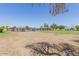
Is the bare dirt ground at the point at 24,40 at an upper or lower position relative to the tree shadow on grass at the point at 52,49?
upper

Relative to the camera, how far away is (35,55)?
3309 millimetres

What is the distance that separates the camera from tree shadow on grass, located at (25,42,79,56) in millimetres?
3311

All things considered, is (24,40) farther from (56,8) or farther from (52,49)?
(56,8)

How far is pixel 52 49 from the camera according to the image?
131 inches

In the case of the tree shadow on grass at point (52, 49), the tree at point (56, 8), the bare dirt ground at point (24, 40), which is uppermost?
the tree at point (56, 8)

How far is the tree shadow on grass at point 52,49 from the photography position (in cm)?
331

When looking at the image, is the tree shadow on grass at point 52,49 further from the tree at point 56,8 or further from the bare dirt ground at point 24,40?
the tree at point 56,8

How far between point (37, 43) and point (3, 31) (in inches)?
11.6

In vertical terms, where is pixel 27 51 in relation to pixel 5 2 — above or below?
below

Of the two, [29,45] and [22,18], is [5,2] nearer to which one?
[22,18]

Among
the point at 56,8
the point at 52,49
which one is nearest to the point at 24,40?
the point at 52,49

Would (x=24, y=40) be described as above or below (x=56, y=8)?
below

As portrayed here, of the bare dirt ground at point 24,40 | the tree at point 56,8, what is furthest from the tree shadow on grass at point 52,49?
the tree at point 56,8

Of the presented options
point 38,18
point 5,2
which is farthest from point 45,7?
point 5,2
